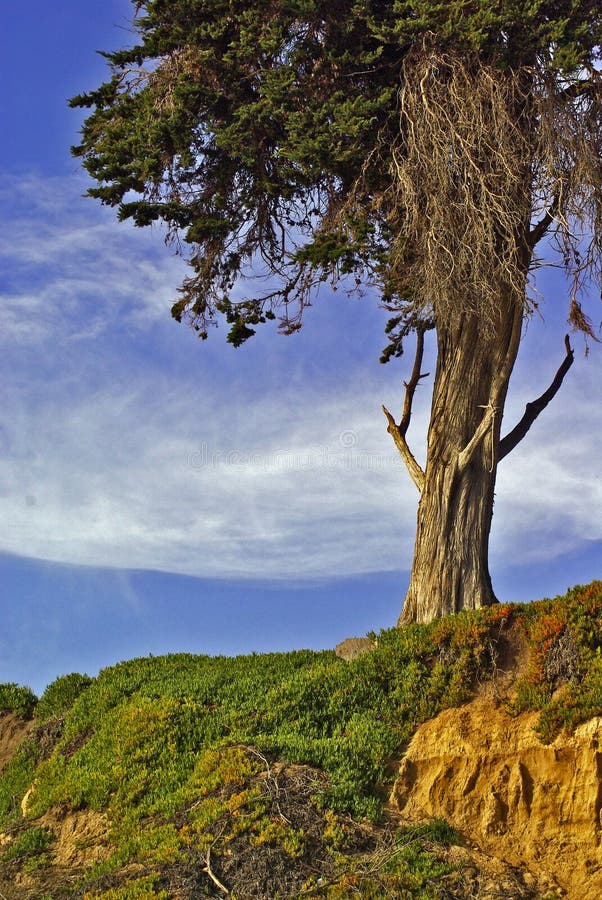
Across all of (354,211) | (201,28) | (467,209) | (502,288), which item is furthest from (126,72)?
(502,288)

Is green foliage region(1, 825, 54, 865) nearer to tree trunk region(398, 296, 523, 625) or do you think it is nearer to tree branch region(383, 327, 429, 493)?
tree trunk region(398, 296, 523, 625)

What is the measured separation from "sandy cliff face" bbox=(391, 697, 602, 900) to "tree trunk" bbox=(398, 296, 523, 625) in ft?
12.3

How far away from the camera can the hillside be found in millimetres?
8133

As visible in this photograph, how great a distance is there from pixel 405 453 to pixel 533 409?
2.67 m

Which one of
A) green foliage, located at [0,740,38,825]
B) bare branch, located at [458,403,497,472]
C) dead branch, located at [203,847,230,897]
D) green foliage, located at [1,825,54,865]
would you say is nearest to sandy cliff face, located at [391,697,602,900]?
dead branch, located at [203,847,230,897]

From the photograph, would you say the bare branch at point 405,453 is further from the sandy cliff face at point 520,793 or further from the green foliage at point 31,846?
the green foliage at point 31,846

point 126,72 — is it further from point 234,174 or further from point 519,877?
point 519,877

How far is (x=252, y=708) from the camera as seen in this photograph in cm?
1116

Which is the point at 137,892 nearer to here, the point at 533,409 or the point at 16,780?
the point at 16,780

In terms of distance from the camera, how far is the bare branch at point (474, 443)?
539 inches

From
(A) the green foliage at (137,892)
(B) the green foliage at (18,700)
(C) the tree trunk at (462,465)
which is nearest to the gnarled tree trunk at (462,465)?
(C) the tree trunk at (462,465)

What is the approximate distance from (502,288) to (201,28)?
6.82m

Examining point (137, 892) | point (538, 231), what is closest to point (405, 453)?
point (538, 231)

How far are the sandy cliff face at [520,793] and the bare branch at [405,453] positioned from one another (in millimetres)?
5469
